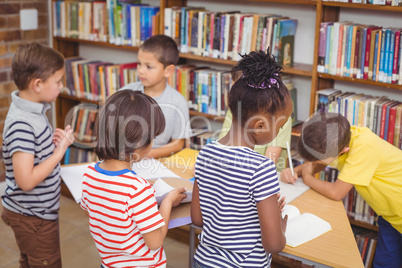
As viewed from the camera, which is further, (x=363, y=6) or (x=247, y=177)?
(x=363, y=6)

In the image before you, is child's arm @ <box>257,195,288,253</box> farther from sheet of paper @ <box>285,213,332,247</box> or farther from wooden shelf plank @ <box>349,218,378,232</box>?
wooden shelf plank @ <box>349,218,378,232</box>

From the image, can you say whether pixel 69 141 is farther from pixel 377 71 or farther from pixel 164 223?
pixel 377 71

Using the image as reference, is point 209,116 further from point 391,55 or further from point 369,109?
point 391,55

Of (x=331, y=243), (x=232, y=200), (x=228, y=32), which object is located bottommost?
(x=331, y=243)

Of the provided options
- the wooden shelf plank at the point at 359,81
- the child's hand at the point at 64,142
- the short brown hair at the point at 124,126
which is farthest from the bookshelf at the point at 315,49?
the short brown hair at the point at 124,126

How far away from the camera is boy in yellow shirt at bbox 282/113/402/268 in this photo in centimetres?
198

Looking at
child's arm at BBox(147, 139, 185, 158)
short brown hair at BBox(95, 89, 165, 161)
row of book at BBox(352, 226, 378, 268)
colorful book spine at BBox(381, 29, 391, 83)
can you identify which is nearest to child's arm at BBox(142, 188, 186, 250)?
short brown hair at BBox(95, 89, 165, 161)

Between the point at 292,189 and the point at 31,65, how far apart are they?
3.92 ft

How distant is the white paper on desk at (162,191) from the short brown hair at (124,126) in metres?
0.33

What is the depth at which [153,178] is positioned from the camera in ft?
6.63

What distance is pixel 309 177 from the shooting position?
83.2 inches

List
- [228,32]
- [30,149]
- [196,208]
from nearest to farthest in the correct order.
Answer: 1. [196,208]
2. [30,149]
3. [228,32]

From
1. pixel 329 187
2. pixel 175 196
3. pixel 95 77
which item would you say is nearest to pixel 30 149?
pixel 175 196

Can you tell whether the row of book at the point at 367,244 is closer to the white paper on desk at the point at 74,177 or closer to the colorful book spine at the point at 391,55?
the colorful book spine at the point at 391,55
